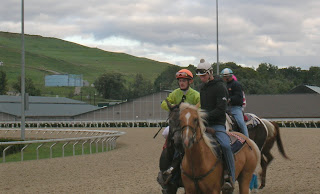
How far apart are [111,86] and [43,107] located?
57.7 m

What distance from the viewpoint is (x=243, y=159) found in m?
8.17

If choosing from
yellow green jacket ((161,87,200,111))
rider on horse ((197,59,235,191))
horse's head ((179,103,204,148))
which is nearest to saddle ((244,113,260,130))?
yellow green jacket ((161,87,200,111))

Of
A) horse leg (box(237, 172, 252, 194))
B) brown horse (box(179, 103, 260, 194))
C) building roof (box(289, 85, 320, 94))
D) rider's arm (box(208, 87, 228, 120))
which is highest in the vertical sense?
building roof (box(289, 85, 320, 94))

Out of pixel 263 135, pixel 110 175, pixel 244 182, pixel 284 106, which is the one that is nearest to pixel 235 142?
pixel 244 182

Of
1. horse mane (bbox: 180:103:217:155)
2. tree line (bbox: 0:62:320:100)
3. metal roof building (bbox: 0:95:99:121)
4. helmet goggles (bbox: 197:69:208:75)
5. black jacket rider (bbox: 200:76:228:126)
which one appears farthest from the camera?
tree line (bbox: 0:62:320:100)

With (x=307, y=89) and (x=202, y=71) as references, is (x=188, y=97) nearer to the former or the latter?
(x=202, y=71)

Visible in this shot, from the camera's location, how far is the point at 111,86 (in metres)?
139

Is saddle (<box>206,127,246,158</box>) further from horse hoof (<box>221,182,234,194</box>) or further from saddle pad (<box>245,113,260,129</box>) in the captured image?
saddle pad (<box>245,113,260,129</box>)

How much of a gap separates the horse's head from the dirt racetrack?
16.1ft

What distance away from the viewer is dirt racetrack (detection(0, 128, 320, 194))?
1215 centimetres

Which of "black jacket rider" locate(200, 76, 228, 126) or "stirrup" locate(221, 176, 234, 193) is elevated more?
"black jacket rider" locate(200, 76, 228, 126)

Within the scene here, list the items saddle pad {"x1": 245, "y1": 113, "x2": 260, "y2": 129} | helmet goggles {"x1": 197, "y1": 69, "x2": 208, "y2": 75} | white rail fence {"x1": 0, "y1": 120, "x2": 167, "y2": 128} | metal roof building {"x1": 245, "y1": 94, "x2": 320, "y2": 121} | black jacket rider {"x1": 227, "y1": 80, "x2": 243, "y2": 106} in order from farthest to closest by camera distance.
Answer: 1. metal roof building {"x1": 245, "y1": 94, "x2": 320, "y2": 121}
2. white rail fence {"x1": 0, "y1": 120, "x2": 167, "y2": 128}
3. saddle pad {"x1": 245, "y1": 113, "x2": 260, "y2": 129}
4. black jacket rider {"x1": 227, "y1": 80, "x2": 243, "y2": 106}
5. helmet goggles {"x1": 197, "y1": 69, "x2": 208, "y2": 75}

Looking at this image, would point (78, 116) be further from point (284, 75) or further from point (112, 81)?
point (284, 75)

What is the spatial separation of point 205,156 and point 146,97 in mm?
63066
